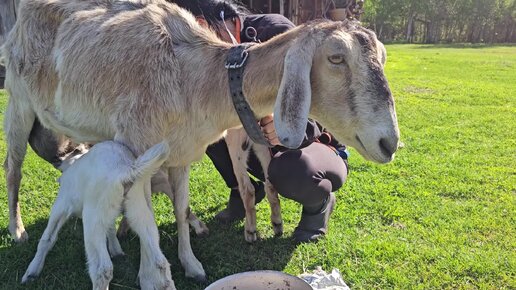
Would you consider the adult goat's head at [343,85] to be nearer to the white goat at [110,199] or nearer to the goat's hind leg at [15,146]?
the white goat at [110,199]

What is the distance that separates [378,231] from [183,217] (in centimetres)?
154

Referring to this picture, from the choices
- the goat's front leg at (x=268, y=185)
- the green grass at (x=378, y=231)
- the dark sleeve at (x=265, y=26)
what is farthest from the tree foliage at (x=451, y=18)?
the goat's front leg at (x=268, y=185)

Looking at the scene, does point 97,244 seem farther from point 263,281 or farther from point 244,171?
point 244,171

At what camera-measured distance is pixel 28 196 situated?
442 centimetres

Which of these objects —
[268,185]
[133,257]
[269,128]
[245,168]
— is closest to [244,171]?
[245,168]

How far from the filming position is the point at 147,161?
2322 mm

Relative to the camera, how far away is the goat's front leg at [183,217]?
312 cm

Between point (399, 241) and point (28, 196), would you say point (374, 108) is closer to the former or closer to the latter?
point (399, 241)

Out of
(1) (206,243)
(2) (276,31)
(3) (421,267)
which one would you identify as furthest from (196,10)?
(3) (421,267)

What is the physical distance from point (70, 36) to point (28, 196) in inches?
81.4

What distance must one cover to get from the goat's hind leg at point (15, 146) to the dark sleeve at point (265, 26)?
1540mm

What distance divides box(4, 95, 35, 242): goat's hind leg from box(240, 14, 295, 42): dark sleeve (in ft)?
5.05

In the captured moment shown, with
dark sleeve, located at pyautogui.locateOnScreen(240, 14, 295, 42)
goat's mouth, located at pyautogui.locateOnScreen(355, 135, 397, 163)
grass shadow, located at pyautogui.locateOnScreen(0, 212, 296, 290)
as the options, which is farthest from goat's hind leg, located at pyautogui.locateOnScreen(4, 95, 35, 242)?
goat's mouth, located at pyautogui.locateOnScreen(355, 135, 397, 163)

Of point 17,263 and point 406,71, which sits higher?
point 17,263
